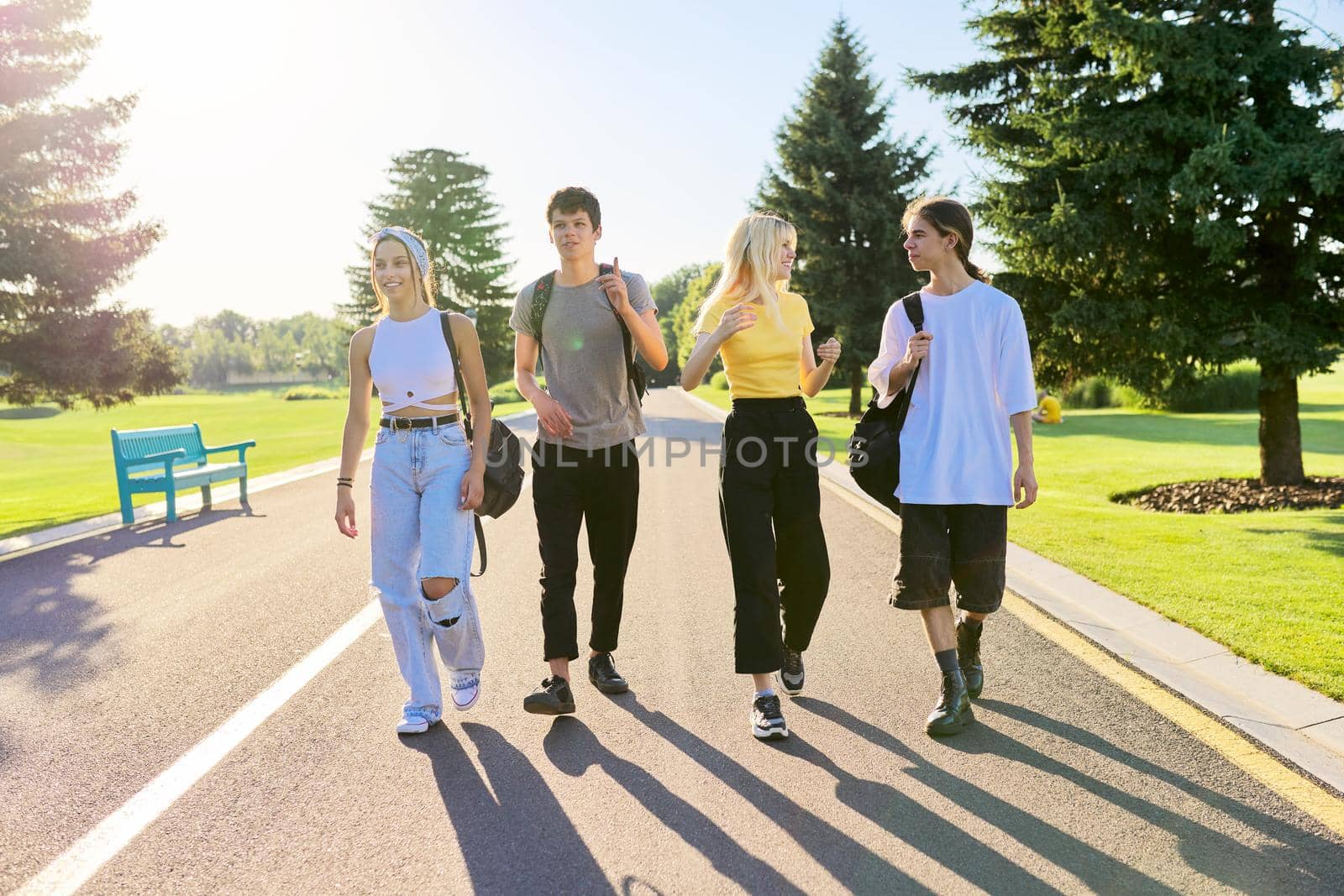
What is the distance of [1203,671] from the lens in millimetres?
4211

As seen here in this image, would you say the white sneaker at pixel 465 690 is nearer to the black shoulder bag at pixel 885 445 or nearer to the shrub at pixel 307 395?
the black shoulder bag at pixel 885 445

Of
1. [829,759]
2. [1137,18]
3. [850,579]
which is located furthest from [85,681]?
[1137,18]

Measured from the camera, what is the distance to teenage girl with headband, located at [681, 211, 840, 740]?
12.4ft

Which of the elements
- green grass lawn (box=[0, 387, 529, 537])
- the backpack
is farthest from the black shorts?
green grass lawn (box=[0, 387, 529, 537])

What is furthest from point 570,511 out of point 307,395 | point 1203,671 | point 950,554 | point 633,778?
point 307,395

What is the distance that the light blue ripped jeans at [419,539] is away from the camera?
3.71 meters

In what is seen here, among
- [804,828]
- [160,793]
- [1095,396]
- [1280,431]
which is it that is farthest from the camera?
[1095,396]

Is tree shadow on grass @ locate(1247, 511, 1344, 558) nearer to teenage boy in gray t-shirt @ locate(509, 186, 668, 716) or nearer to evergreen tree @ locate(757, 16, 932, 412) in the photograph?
teenage boy in gray t-shirt @ locate(509, 186, 668, 716)

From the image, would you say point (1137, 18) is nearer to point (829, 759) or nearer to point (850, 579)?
point (850, 579)

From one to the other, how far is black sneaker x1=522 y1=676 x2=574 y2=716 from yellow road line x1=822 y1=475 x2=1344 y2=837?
2.46 meters

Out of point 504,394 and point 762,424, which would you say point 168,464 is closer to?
point 762,424

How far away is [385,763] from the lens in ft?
11.4

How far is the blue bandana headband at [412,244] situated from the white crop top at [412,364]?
0.73 feet

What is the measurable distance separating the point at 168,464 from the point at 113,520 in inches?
30.9
